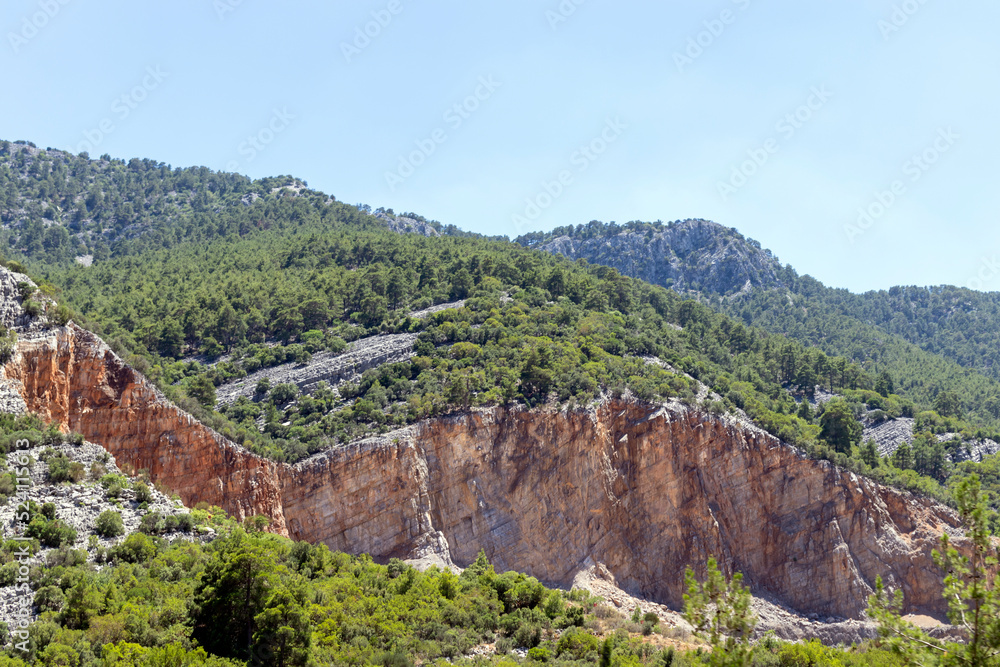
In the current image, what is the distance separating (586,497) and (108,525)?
28183 mm

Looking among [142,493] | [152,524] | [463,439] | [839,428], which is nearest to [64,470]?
[142,493]

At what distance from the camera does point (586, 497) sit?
49875 mm

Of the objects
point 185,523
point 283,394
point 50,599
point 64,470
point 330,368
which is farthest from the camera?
point 330,368

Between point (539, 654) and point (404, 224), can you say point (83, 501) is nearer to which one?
point (539, 654)

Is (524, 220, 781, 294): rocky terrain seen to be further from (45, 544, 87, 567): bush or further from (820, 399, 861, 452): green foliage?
(45, 544, 87, 567): bush

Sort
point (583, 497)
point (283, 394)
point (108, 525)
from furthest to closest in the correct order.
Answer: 1. point (283, 394)
2. point (583, 497)
3. point (108, 525)

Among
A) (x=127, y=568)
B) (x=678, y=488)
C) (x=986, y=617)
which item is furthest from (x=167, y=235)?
(x=986, y=617)

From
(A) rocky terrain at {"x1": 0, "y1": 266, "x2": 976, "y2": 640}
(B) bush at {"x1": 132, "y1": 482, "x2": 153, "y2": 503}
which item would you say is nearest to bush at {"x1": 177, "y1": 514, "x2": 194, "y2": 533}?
(B) bush at {"x1": 132, "y1": 482, "x2": 153, "y2": 503}

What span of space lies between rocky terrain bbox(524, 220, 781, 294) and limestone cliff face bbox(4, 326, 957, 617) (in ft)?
281

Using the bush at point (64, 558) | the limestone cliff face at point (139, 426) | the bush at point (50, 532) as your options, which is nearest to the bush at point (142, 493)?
the bush at point (50, 532)

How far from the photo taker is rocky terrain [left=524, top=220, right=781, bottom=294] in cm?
13888

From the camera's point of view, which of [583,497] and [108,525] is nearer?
[108,525]

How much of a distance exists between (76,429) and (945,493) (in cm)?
5142

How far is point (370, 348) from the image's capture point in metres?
58.4
